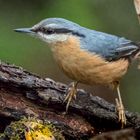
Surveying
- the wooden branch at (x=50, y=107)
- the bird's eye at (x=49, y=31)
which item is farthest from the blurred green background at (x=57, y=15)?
the wooden branch at (x=50, y=107)

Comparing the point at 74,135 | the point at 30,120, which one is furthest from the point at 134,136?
the point at 30,120

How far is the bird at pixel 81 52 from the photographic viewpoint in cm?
597

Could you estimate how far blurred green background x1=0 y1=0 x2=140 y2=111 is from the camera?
7.44 m

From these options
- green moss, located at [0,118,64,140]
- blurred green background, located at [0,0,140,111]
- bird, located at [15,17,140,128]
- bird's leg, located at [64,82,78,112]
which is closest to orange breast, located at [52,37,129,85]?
bird, located at [15,17,140,128]

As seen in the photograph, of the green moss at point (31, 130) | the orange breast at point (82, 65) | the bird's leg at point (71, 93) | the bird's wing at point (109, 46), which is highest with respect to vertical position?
the bird's wing at point (109, 46)

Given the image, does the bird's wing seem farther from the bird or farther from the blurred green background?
the blurred green background

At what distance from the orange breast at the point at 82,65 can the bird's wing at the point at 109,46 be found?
63 millimetres

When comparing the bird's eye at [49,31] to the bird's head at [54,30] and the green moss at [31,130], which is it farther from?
the green moss at [31,130]

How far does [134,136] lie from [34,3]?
96.5 inches

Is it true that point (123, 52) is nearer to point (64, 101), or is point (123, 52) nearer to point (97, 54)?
point (97, 54)

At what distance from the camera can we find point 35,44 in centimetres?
774

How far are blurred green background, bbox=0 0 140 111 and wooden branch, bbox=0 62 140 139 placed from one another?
56.3 inches

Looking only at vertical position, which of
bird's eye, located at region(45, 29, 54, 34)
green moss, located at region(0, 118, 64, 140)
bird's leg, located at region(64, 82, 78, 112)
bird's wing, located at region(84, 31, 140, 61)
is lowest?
green moss, located at region(0, 118, 64, 140)

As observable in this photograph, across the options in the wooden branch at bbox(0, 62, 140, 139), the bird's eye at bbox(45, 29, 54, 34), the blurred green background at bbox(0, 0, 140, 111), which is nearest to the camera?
the wooden branch at bbox(0, 62, 140, 139)
